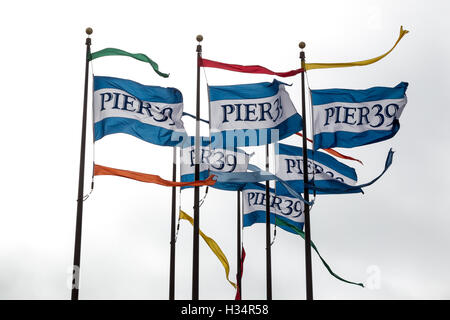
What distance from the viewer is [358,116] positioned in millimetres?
21234

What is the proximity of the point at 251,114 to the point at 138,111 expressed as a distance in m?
3.65

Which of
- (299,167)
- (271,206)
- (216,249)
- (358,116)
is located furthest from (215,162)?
(271,206)

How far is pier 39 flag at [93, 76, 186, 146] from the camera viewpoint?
19250mm

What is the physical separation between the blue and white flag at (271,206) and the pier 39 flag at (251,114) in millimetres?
5457

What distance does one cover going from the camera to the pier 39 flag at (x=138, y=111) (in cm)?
1925

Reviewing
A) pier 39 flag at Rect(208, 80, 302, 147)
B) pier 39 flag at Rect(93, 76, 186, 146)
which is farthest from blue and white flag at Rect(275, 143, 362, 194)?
pier 39 flag at Rect(93, 76, 186, 146)

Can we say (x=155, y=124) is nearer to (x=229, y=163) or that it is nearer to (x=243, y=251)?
(x=229, y=163)

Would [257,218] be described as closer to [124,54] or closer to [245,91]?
[245,91]

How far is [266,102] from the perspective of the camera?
2091 centimetres

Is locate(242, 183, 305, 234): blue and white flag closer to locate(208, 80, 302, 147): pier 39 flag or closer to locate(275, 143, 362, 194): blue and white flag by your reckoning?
locate(275, 143, 362, 194): blue and white flag

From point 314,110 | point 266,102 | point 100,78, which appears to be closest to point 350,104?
point 314,110

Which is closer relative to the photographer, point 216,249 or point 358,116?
point 358,116

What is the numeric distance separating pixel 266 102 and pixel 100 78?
5369 mm

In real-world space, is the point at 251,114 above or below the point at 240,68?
below
